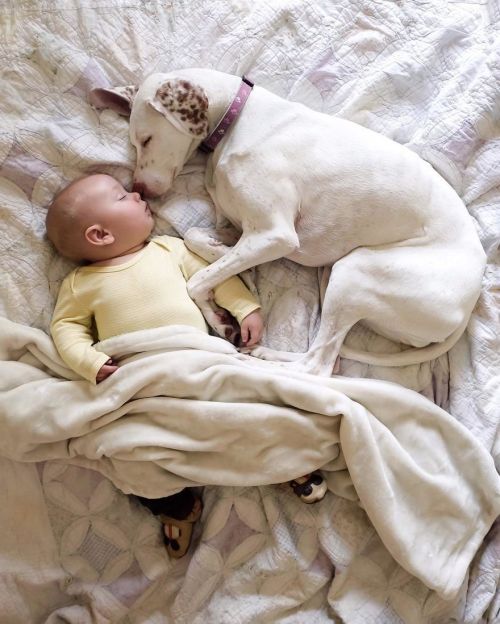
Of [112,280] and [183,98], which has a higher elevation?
[183,98]

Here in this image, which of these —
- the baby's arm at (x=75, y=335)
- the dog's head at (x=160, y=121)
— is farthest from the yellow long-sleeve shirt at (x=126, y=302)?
the dog's head at (x=160, y=121)

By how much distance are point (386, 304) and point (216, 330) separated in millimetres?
455

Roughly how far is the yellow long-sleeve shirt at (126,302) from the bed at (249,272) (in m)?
0.10

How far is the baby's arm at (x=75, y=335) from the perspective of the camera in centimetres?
165

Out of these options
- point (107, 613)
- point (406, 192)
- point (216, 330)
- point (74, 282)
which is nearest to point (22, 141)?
point (74, 282)

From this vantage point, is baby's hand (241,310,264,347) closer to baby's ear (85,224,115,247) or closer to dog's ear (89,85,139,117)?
baby's ear (85,224,115,247)

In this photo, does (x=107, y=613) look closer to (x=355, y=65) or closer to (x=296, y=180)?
(x=296, y=180)

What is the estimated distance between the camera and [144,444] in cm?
160

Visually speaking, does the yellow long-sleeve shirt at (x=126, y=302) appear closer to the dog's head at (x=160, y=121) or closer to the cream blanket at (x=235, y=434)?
the cream blanket at (x=235, y=434)

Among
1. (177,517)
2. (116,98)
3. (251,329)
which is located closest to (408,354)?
(251,329)

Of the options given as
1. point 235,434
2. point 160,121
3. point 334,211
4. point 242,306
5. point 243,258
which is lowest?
point 235,434

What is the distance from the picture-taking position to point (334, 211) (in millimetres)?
1776

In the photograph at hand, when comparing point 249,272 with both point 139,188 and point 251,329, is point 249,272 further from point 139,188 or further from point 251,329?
point 139,188

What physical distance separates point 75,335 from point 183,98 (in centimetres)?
68
